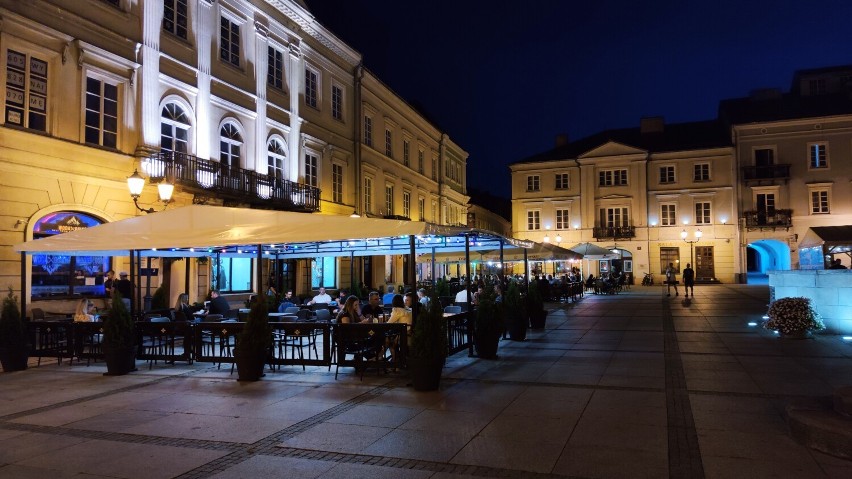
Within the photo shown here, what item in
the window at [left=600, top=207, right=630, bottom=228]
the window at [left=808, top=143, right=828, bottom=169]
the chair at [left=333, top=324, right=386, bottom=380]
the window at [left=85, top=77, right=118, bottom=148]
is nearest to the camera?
the chair at [left=333, top=324, right=386, bottom=380]

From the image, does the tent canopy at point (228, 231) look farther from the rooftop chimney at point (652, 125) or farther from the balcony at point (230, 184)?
the rooftop chimney at point (652, 125)

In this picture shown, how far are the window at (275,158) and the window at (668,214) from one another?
31647mm

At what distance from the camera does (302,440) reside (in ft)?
20.2

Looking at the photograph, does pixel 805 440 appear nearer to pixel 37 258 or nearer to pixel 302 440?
pixel 302 440

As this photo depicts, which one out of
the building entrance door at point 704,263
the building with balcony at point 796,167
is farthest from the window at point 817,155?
the building entrance door at point 704,263

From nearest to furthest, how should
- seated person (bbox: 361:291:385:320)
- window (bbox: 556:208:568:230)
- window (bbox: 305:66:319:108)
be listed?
seated person (bbox: 361:291:385:320), window (bbox: 305:66:319:108), window (bbox: 556:208:568:230)

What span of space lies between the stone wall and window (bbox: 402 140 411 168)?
24215mm

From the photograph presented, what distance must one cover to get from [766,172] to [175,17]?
39634mm

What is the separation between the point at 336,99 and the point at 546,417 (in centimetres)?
2356

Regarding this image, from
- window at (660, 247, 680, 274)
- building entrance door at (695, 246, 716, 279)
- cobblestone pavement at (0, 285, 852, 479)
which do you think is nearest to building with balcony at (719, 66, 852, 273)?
building entrance door at (695, 246, 716, 279)

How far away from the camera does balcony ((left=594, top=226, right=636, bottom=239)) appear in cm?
4478

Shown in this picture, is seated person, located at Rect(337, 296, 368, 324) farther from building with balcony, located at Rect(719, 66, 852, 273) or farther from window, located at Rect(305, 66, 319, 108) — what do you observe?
building with balcony, located at Rect(719, 66, 852, 273)

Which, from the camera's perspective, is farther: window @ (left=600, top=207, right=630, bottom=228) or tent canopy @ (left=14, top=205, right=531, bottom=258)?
window @ (left=600, top=207, right=630, bottom=228)

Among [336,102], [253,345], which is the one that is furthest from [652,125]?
[253,345]
